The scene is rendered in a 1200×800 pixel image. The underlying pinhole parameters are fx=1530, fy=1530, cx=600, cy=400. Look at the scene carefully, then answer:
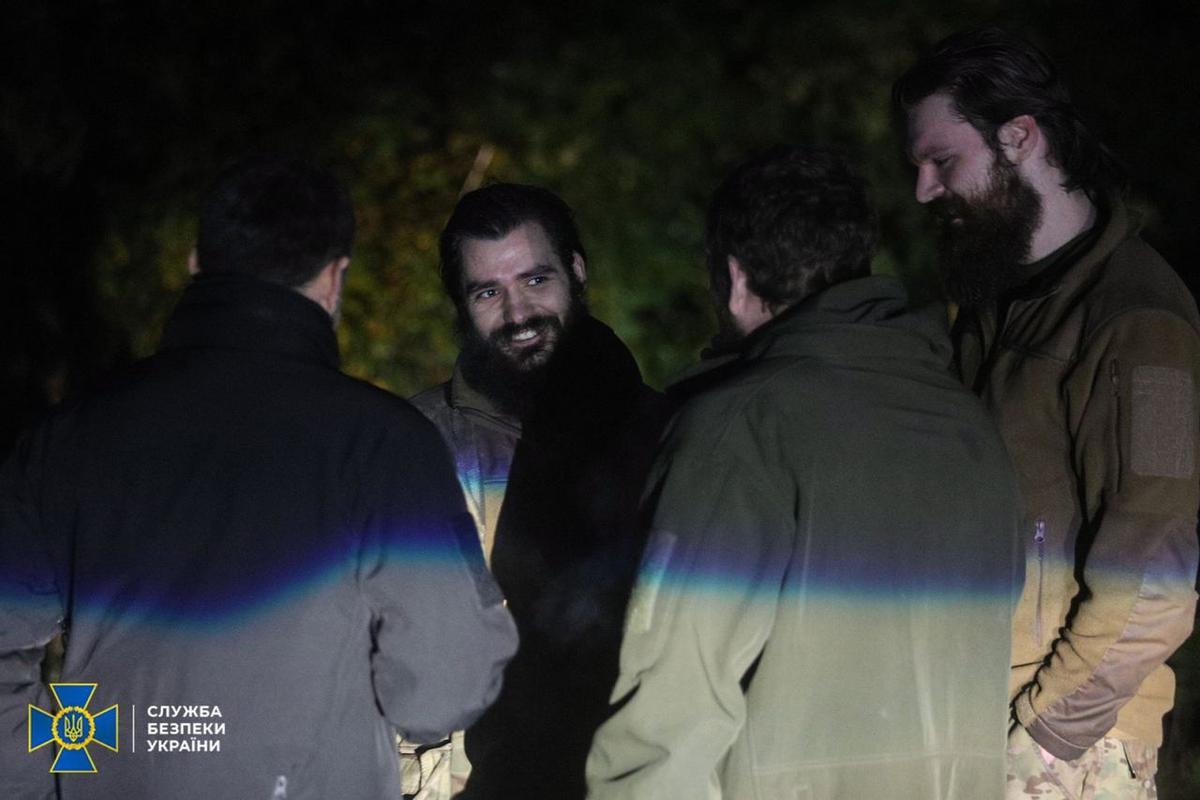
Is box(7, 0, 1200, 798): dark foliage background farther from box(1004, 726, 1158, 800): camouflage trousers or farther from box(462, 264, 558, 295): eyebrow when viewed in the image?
box(1004, 726, 1158, 800): camouflage trousers

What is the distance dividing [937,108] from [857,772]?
56.3 inches

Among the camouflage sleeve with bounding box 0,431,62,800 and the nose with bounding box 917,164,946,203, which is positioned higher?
the nose with bounding box 917,164,946,203

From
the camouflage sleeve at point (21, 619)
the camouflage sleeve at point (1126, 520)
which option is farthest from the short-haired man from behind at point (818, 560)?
the camouflage sleeve at point (21, 619)

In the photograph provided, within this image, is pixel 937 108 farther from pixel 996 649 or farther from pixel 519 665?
pixel 519 665

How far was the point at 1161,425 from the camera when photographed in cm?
290

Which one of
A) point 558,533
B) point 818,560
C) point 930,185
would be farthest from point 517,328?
point 818,560

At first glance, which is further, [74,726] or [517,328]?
[517,328]

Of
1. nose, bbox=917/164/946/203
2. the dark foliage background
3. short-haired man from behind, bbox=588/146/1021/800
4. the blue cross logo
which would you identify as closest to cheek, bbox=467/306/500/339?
nose, bbox=917/164/946/203

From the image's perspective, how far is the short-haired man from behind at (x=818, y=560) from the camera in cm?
251

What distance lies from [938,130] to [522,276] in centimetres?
115

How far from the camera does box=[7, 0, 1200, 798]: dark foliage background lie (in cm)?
638

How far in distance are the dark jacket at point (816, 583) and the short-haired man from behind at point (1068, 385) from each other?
0.38 m

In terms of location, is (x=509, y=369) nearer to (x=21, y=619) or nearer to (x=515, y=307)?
(x=515, y=307)

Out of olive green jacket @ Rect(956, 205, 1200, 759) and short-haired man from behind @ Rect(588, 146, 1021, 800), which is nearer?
short-haired man from behind @ Rect(588, 146, 1021, 800)
